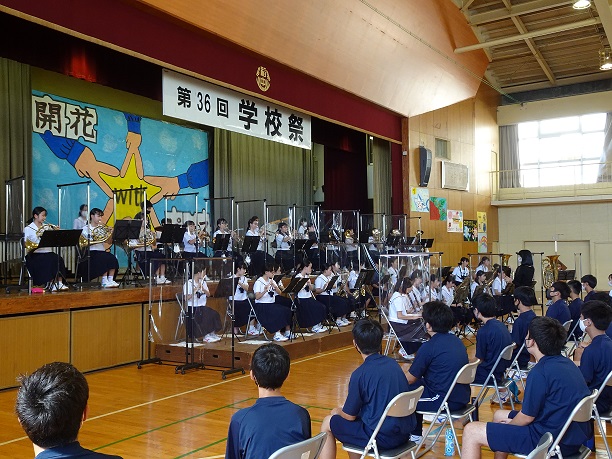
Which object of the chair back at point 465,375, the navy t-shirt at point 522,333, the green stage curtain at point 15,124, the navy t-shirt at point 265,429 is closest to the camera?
the navy t-shirt at point 265,429

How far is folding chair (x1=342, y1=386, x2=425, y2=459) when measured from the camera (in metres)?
3.46

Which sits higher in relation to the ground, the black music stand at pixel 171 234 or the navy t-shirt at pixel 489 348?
the black music stand at pixel 171 234

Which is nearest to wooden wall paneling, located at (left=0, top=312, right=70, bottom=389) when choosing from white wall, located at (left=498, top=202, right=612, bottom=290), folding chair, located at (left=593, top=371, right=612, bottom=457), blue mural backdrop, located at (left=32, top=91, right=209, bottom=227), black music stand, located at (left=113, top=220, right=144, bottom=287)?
black music stand, located at (left=113, top=220, right=144, bottom=287)

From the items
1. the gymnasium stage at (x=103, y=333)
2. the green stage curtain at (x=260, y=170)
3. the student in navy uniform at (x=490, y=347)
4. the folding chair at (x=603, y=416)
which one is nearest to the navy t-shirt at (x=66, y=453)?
the folding chair at (x=603, y=416)

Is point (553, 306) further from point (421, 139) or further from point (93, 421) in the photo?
point (421, 139)

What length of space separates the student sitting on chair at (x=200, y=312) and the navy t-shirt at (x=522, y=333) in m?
4.13

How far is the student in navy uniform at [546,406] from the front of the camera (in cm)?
345

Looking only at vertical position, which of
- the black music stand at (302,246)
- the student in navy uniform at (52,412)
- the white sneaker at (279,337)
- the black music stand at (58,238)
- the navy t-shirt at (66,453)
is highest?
the black music stand at (58,238)

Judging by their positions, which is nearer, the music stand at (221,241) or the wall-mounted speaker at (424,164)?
the music stand at (221,241)

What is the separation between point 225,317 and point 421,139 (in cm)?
1102

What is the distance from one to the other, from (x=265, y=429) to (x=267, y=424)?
0.03 metres

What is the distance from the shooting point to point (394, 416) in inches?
140

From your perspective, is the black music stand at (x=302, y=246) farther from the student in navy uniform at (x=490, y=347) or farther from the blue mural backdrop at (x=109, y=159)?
the student in navy uniform at (x=490, y=347)

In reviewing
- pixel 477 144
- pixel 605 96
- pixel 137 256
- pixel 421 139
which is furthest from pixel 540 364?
pixel 605 96
